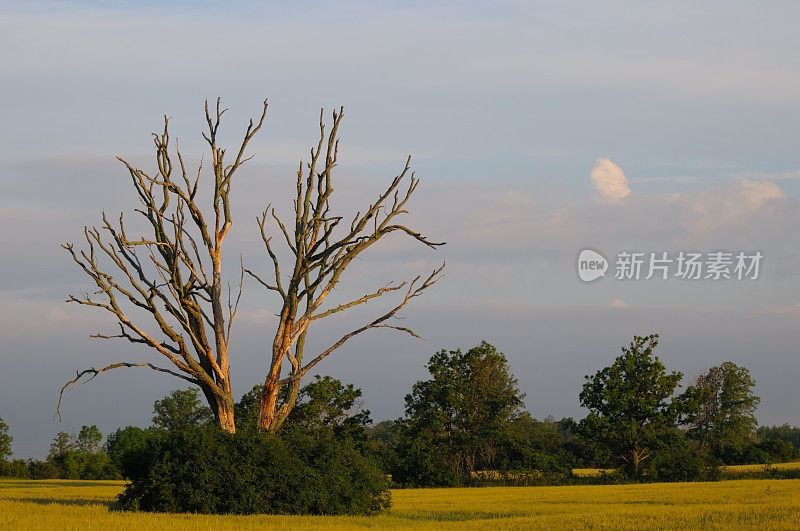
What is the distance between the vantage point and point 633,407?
6016cm

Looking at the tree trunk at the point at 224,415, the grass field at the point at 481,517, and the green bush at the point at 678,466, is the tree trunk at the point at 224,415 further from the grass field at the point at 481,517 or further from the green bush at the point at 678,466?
the green bush at the point at 678,466

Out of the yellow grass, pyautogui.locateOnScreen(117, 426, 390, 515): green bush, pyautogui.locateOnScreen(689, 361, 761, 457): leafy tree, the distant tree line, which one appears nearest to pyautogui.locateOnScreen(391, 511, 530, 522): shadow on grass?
pyautogui.locateOnScreen(117, 426, 390, 515): green bush

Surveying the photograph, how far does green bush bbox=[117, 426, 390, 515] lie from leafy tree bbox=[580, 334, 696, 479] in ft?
127

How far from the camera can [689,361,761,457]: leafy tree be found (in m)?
87.1

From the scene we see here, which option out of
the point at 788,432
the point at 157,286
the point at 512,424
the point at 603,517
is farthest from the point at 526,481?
the point at 788,432

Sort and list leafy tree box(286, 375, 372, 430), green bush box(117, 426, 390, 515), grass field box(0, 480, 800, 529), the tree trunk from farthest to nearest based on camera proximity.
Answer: leafy tree box(286, 375, 372, 430) → the tree trunk → green bush box(117, 426, 390, 515) → grass field box(0, 480, 800, 529)

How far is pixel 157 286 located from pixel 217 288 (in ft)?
6.64

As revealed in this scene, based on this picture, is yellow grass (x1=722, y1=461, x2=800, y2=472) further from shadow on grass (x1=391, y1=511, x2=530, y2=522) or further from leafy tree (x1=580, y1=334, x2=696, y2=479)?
shadow on grass (x1=391, y1=511, x2=530, y2=522)

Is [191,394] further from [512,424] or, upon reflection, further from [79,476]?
[512,424]

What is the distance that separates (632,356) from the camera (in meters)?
61.8

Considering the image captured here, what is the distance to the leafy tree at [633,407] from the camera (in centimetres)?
5912

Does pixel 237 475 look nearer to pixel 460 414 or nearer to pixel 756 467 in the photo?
pixel 460 414

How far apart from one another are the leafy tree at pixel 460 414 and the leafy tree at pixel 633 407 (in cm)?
646

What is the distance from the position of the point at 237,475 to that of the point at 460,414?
38.9m
